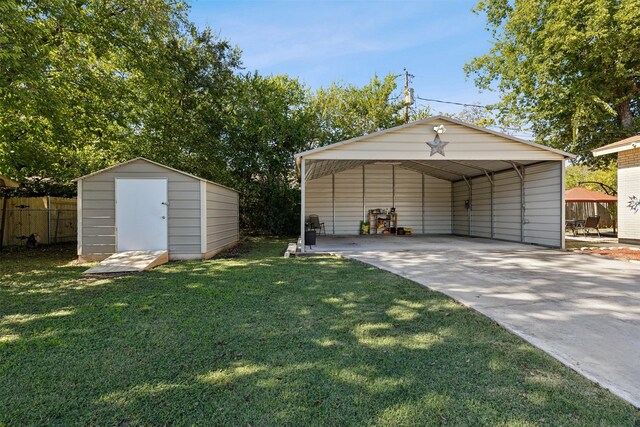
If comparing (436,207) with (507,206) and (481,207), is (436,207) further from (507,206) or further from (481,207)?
(507,206)

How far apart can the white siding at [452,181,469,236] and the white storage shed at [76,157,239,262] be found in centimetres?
1065

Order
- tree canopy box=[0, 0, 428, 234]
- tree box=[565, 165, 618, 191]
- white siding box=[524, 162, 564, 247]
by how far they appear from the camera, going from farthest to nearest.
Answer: tree box=[565, 165, 618, 191], white siding box=[524, 162, 564, 247], tree canopy box=[0, 0, 428, 234]

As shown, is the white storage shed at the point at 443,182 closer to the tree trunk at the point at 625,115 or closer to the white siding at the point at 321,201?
the white siding at the point at 321,201

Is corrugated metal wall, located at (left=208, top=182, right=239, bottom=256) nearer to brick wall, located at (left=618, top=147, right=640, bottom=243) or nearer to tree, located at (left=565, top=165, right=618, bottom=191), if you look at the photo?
brick wall, located at (left=618, top=147, right=640, bottom=243)

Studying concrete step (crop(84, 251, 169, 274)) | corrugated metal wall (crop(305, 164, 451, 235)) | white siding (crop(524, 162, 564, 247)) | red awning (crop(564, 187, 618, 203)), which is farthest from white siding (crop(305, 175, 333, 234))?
red awning (crop(564, 187, 618, 203))

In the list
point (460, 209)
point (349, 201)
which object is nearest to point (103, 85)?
point (349, 201)

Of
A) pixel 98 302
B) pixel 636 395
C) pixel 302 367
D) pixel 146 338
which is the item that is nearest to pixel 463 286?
pixel 636 395

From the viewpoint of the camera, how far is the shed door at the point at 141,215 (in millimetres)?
7219

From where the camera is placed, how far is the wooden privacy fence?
999 cm

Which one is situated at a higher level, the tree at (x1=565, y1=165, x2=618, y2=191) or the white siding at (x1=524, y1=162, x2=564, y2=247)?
the tree at (x1=565, y1=165, x2=618, y2=191)

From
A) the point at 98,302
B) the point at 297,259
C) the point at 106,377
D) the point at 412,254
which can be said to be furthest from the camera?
the point at 412,254

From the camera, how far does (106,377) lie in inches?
90.0

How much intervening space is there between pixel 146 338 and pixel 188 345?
0.45 metres

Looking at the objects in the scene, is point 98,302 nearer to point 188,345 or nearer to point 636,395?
point 188,345
